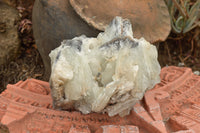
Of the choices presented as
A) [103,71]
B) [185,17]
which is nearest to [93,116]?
[103,71]

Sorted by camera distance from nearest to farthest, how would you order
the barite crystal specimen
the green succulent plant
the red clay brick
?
the barite crystal specimen, the red clay brick, the green succulent plant

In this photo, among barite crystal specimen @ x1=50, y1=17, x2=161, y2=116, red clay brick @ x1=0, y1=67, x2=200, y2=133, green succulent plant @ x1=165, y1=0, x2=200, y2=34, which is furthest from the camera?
green succulent plant @ x1=165, y1=0, x2=200, y2=34

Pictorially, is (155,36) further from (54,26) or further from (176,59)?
(176,59)

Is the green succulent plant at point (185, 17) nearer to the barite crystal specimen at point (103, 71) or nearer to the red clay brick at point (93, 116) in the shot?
the red clay brick at point (93, 116)

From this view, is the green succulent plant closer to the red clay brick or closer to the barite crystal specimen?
the red clay brick

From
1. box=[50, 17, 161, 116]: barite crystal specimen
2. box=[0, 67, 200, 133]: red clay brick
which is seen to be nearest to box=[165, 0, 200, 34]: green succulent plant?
box=[0, 67, 200, 133]: red clay brick

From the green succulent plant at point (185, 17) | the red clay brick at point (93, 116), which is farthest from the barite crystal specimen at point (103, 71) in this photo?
the green succulent plant at point (185, 17)

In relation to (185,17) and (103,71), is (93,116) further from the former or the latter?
(185,17)

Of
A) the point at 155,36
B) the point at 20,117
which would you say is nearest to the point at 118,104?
the point at 20,117
